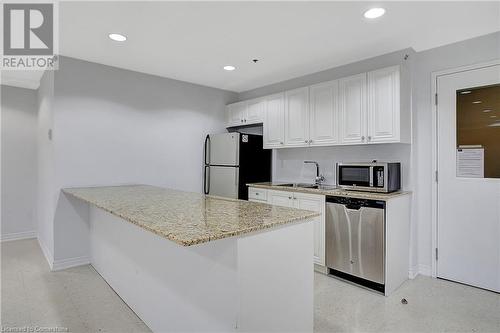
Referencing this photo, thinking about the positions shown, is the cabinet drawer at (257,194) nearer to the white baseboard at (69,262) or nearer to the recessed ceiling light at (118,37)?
the white baseboard at (69,262)

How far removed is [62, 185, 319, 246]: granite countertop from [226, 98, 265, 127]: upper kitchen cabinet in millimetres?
2365

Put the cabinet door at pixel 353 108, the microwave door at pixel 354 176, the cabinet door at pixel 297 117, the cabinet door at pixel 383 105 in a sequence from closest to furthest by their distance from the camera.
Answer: the cabinet door at pixel 383 105 < the microwave door at pixel 354 176 < the cabinet door at pixel 353 108 < the cabinet door at pixel 297 117

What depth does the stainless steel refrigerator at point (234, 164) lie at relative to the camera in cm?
409

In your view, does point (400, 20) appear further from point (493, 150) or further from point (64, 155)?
point (64, 155)

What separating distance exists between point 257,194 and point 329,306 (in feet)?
5.88

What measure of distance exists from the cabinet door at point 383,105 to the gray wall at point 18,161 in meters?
5.05

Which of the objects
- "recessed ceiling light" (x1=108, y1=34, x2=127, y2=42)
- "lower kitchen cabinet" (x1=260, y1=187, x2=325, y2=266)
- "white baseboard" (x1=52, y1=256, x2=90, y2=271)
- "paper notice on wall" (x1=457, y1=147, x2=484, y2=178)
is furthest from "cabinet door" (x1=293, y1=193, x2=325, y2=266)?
"white baseboard" (x1=52, y1=256, x2=90, y2=271)

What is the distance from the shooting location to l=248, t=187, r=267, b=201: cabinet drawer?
3.82 m

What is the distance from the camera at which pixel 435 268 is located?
3.04 meters

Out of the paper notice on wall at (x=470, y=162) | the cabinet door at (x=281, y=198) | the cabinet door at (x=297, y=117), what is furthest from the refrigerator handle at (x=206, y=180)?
the paper notice on wall at (x=470, y=162)

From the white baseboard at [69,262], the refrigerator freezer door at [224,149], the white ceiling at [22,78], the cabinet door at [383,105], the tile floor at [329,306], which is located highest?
the white ceiling at [22,78]

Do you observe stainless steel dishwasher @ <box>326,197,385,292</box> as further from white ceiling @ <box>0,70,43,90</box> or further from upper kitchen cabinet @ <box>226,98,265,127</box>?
white ceiling @ <box>0,70,43,90</box>

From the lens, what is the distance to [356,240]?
113 inches

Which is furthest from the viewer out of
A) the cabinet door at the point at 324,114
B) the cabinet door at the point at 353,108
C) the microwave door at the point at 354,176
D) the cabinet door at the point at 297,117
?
the cabinet door at the point at 297,117
